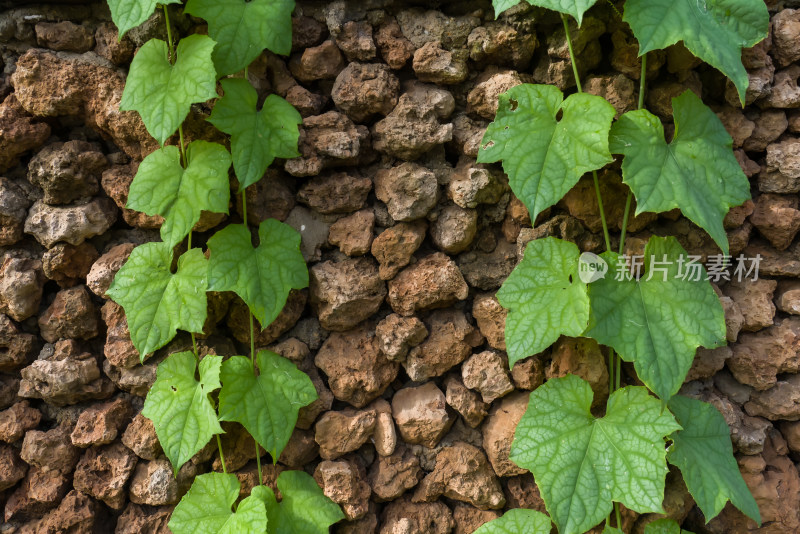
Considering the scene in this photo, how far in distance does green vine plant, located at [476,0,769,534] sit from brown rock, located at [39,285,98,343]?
1211 mm

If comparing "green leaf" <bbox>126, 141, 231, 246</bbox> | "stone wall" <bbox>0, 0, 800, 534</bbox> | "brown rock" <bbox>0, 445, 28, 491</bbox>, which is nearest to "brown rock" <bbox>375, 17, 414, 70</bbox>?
"stone wall" <bbox>0, 0, 800, 534</bbox>

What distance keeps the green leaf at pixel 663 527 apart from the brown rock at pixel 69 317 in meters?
1.73

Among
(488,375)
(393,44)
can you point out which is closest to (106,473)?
(488,375)

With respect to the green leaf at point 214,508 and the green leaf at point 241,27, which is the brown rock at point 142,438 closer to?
the green leaf at point 214,508

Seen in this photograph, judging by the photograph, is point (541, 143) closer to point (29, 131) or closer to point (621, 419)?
point (621, 419)

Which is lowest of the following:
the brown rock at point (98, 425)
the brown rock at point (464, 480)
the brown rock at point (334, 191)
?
the brown rock at point (464, 480)

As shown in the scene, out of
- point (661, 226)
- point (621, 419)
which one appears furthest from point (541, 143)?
point (621, 419)

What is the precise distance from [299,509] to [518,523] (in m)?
0.63

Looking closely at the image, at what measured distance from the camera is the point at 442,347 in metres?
1.71

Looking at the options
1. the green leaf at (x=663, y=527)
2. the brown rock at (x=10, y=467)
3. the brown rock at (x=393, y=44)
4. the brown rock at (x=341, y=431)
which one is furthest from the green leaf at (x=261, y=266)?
the green leaf at (x=663, y=527)

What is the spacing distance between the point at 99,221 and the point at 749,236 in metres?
1.98

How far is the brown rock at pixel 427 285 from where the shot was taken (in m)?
1.68

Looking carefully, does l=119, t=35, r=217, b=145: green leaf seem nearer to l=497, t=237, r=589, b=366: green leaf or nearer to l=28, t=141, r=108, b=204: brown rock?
l=28, t=141, r=108, b=204: brown rock

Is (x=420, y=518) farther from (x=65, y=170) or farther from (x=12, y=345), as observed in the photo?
(x=65, y=170)
